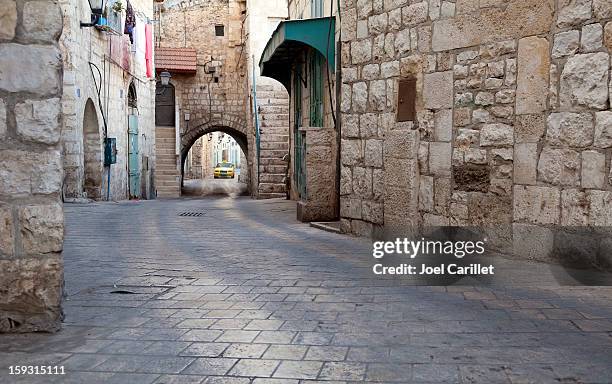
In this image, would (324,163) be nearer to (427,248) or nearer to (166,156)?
(427,248)

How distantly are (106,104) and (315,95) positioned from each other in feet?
20.7

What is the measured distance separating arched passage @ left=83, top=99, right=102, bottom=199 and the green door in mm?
3353

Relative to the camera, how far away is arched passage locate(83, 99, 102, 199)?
14242mm

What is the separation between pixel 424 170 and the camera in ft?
22.3

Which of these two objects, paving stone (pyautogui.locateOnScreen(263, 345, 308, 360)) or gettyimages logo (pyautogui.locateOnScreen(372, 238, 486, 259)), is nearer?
paving stone (pyautogui.locateOnScreen(263, 345, 308, 360))

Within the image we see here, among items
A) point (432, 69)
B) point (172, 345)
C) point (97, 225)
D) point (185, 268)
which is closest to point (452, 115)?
point (432, 69)

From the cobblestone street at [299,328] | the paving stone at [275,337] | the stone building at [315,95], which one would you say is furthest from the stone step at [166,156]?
the paving stone at [275,337]

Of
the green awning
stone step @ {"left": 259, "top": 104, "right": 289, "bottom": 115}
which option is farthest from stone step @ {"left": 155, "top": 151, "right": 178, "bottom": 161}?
the green awning

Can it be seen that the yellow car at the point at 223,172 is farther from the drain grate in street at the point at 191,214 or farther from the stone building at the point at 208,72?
the drain grate in street at the point at 191,214

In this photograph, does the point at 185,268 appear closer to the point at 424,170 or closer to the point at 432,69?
the point at 424,170

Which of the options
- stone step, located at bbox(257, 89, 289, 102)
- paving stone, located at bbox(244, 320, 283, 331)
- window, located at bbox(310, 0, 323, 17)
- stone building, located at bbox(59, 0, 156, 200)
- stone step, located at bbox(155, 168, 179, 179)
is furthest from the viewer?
stone step, located at bbox(155, 168, 179, 179)

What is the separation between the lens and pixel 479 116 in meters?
6.10

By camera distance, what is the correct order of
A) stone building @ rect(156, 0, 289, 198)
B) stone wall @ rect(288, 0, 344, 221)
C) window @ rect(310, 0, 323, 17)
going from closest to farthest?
stone wall @ rect(288, 0, 344, 221)
window @ rect(310, 0, 323, 17)
stone building @ rect(156, 0, 289, 198)

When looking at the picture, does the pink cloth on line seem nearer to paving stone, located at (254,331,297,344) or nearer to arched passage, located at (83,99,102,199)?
arched passage, located at (83,99,102,199)
